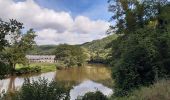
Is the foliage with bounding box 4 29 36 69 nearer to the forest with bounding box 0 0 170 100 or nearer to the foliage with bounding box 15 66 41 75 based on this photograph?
the foliage with bounding box 15 66 41 75

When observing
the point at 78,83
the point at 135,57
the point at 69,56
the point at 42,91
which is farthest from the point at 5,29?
the point at 69,56

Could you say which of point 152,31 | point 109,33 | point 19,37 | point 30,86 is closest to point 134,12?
point 109,33

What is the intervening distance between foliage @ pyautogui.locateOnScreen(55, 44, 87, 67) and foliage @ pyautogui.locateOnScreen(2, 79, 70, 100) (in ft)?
296

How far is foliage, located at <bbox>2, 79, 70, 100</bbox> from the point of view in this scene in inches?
520

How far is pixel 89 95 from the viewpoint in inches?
833

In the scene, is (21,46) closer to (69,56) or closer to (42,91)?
(69,56)

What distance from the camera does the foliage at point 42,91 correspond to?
1322 centimetres

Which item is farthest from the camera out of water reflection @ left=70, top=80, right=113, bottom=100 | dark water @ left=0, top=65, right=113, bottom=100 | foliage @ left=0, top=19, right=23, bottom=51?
dark water @ left=0, top=65, right=113, bottom=100

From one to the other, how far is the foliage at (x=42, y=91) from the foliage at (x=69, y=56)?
90295mm

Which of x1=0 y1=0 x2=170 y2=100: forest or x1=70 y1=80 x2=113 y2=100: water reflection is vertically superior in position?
x1=0 y1=0 x2=170 y2=100: forest

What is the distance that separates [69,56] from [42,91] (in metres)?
95.5

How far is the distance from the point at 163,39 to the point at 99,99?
9343mm

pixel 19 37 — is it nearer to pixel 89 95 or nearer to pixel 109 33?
pixel 109 33

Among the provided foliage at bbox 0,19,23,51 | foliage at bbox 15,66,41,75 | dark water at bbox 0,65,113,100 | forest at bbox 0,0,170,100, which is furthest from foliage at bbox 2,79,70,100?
foliage at bbox 15,66,41,75
